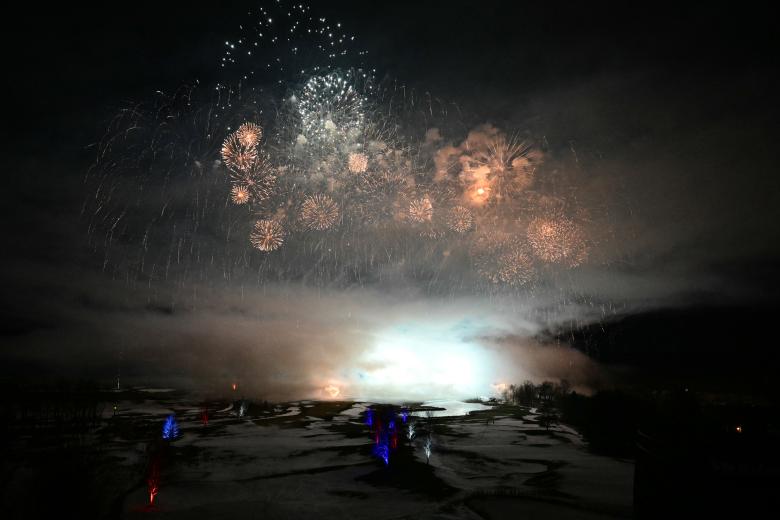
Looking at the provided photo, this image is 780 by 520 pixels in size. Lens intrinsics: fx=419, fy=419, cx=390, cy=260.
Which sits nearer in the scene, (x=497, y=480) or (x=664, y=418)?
(x=664, y=418)

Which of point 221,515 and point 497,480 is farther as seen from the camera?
point 497,480

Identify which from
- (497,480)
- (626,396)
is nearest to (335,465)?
(497,480)

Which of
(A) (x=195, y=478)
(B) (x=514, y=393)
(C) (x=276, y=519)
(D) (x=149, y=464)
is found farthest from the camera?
(B) (x=514, y=393)

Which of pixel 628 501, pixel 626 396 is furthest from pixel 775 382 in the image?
pixel 628 501

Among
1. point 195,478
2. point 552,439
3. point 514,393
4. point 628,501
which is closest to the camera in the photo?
point 628,501

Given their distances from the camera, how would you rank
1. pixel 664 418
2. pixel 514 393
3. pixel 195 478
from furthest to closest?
1. pixel 514 393
2. pixel 195 478
3. pixel 664 418

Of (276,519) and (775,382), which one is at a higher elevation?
(775,382)

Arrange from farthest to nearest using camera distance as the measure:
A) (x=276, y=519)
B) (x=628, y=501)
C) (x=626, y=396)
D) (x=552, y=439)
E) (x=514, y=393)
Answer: (x=514, y=393) → (x=626, y=396) → (x=552, y=439) → (x=628, y=501) → (x=276, y=519)

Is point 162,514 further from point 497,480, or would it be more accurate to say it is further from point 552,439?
point 552,439

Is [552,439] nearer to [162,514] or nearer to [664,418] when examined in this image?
[664,418]
